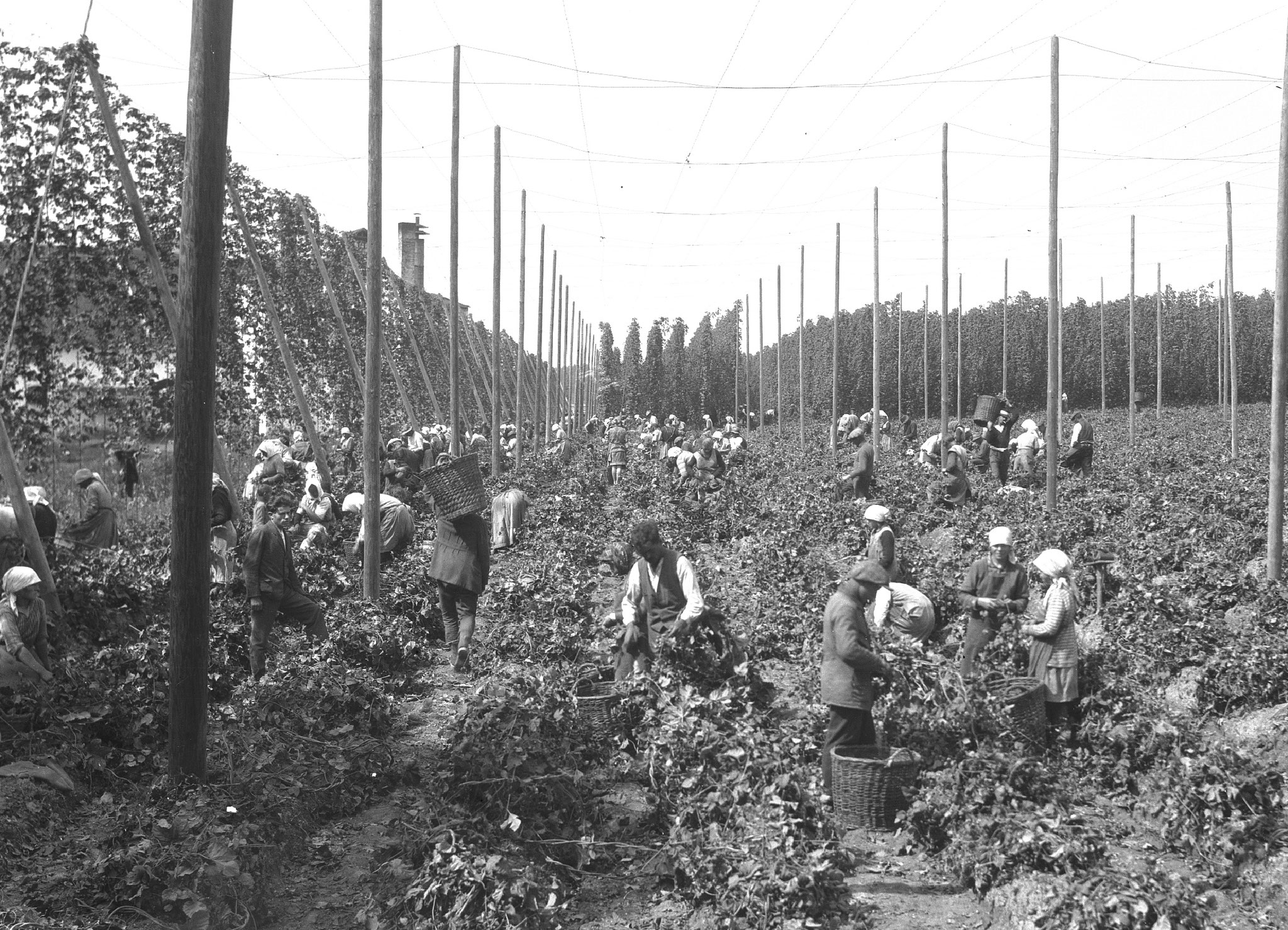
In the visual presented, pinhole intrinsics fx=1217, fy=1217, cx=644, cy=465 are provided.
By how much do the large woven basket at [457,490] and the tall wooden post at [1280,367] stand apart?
7.60 m

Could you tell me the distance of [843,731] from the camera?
7.01 meters

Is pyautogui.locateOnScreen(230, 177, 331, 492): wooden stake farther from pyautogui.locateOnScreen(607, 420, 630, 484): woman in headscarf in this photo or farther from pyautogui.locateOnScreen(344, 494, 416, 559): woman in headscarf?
pyautogui.locateOnScreen(607, 420, 630, 484): woman in headscarf

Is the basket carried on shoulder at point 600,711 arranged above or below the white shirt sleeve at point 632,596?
below

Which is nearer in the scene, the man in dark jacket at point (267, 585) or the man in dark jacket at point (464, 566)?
the man in dark jacket at point (267, 585)

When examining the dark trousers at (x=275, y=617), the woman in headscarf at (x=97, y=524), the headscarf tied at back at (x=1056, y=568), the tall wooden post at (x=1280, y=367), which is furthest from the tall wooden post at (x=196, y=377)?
the tall wooden post at (x=1280, y=367)

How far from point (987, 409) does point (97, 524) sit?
15.8 metres

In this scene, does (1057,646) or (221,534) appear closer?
(1057,646)

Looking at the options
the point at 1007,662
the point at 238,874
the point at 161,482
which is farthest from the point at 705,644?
the point at 161,482

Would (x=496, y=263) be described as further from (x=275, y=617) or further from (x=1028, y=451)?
(x=275, y=617)

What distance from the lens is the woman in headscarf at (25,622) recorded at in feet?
25.6

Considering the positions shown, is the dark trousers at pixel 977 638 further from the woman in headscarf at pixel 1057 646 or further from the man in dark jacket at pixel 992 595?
the woman in headscarf at pixel 1057 646

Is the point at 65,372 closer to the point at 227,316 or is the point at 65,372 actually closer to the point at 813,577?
the point at 227,316

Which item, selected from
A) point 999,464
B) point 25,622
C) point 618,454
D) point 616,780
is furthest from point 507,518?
point 618,454

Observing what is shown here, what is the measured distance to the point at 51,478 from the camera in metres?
13.1
